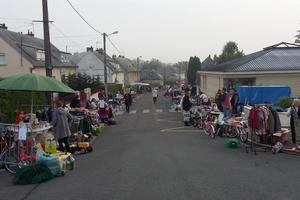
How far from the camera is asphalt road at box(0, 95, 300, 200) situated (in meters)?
8.95

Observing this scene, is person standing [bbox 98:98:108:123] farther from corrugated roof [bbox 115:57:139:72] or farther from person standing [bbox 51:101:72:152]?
corrugated roof [bbox 115:57:139:72]

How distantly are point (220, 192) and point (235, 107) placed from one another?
693 inches

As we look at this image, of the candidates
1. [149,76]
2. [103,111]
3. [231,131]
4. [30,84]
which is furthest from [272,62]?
[149,76]

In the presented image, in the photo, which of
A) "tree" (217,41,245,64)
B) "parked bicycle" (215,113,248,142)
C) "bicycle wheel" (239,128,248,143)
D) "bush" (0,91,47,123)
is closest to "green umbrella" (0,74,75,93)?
"bush" (0,91,47,123)

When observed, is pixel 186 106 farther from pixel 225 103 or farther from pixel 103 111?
pixel 103 111

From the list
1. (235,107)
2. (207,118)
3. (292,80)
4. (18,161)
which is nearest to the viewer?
(18,161)

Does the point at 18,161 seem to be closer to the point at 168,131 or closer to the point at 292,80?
the point at 168,131

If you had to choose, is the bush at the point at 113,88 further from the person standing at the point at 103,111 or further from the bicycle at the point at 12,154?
the bicycle at the point at 12,154

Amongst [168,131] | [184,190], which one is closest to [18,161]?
[184,190]

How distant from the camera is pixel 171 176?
10586 millimetres

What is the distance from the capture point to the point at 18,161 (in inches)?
465

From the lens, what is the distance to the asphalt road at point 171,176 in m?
8.95

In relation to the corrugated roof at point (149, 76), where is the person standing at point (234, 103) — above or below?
below

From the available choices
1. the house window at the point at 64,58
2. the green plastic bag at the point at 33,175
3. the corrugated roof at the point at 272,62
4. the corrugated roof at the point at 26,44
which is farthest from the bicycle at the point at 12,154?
the house window at the point at 64,58
